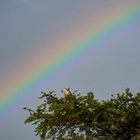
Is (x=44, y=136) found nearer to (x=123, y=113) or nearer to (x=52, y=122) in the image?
Result: (x=52, y=122)

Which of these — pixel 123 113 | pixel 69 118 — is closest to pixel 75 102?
pixel 69 118

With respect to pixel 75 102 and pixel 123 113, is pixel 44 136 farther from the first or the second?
pixel 123 113

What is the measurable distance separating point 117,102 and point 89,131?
2147 mm

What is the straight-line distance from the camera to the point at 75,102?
835 inches

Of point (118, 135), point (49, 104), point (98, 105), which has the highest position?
point (49, 104)

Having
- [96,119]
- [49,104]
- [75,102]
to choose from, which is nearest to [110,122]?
[96,119]

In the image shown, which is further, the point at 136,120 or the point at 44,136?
the point at 44,136

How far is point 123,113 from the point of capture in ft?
68.5

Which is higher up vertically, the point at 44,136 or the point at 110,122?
the point at 44,136

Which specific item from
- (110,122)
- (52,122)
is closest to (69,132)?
(52,122)

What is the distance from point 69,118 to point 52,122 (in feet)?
3.99

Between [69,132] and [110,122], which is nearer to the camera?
[110,122]

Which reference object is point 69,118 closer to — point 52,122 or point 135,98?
point 52,122

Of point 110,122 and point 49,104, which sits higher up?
point 49,104
